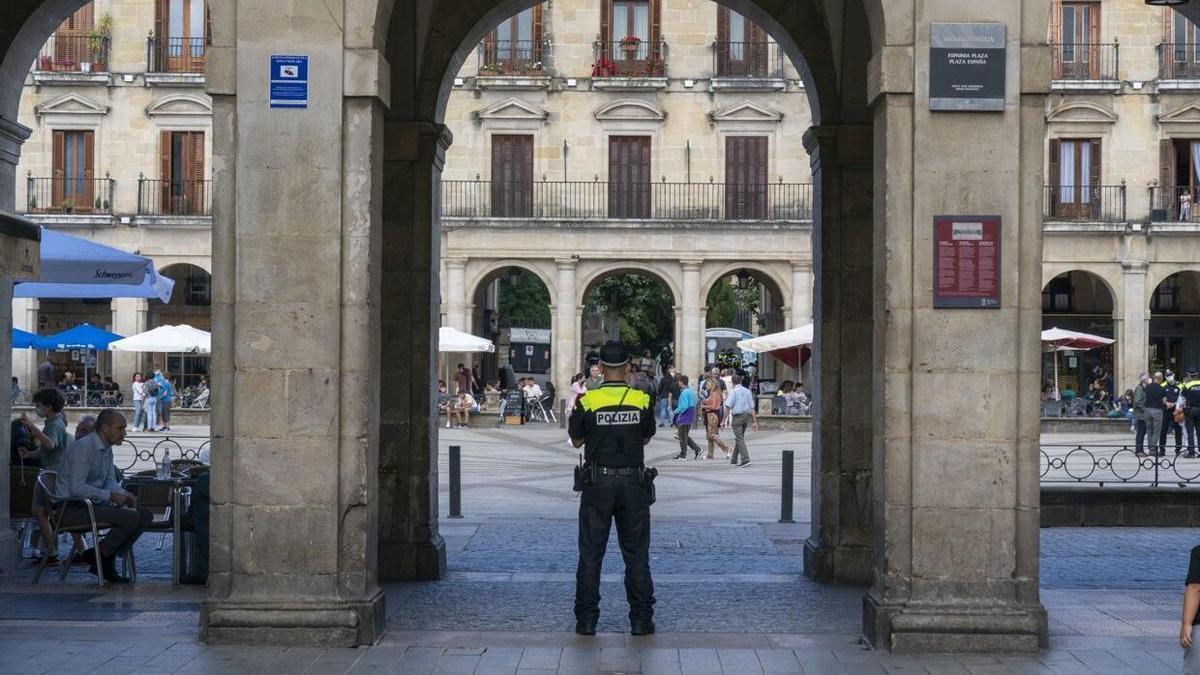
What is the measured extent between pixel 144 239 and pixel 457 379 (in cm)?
1056

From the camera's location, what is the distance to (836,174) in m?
12.8

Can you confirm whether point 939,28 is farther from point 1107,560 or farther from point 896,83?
point 1107,560

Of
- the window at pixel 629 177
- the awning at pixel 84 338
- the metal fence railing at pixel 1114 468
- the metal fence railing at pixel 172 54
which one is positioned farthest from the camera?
the metal fence railing at pixel 172 54

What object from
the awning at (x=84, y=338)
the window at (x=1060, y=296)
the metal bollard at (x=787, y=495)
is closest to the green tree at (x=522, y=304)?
the window at (x=1060, y=296)

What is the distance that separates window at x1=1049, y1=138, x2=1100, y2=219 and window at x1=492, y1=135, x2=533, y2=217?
14.3 metres

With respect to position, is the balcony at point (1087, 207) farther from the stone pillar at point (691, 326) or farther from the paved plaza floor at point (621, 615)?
the paved plaza floor at point (621, 615)

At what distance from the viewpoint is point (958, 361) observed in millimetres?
9344

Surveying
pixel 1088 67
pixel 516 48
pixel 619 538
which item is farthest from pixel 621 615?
pixel 1088 67

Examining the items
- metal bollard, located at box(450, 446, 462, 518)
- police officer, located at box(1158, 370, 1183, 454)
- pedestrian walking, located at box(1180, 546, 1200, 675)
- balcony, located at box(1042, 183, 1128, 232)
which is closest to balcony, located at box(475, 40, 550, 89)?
balcony, located at box(1042, 183, 1128, 232)

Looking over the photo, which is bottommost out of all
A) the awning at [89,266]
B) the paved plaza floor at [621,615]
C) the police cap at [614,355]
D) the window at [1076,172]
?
the paved plaza floor at [621,615]

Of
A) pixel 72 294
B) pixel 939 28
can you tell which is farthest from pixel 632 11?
pixel 939 28

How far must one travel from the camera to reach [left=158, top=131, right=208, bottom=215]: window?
4344 cm

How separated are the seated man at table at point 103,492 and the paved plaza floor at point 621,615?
36cm

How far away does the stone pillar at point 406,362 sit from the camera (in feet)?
41.3
